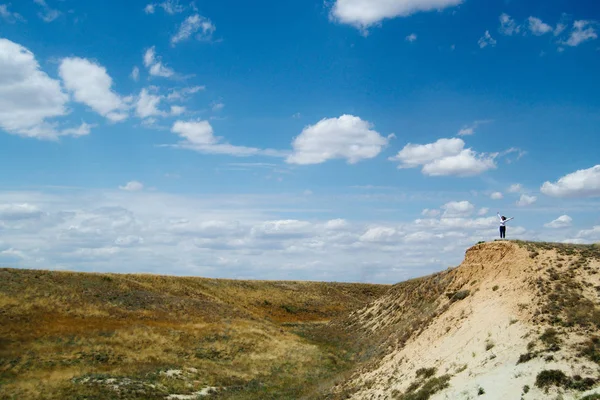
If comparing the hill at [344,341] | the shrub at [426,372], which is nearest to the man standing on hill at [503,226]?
the hill at [344,341]

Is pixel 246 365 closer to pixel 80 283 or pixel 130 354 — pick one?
pixel 130 354

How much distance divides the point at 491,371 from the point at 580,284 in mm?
9773

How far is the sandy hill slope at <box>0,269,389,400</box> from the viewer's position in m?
31.6

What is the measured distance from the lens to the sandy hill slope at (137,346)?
31.6 m

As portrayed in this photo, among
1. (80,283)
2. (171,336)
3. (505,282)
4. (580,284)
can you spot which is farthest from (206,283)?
(580,284)

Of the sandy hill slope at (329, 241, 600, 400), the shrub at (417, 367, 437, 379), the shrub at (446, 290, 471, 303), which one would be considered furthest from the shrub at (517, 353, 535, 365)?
the shrub at (446, 290, 471, 303)

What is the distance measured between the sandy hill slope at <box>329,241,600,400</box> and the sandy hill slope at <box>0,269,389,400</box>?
7425mm

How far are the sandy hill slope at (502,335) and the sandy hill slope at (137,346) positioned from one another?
24.4ft

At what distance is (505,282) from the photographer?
31.4m

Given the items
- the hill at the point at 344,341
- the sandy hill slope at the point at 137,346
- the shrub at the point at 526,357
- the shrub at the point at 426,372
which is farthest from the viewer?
the sandy hill slope at the point at 137,346

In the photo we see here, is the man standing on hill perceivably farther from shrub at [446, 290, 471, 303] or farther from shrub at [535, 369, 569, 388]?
shrub at [535, 369, 569, 388]

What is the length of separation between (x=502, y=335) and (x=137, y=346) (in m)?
32.0

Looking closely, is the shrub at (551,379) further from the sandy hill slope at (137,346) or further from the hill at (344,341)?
the sandy hill slope at (137,346)

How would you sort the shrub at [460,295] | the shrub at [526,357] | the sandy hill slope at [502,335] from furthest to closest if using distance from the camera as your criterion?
1. the shrub at [460,295]
2. the shrub at [526,357]
3. the sandy hill slope at [502,335]
